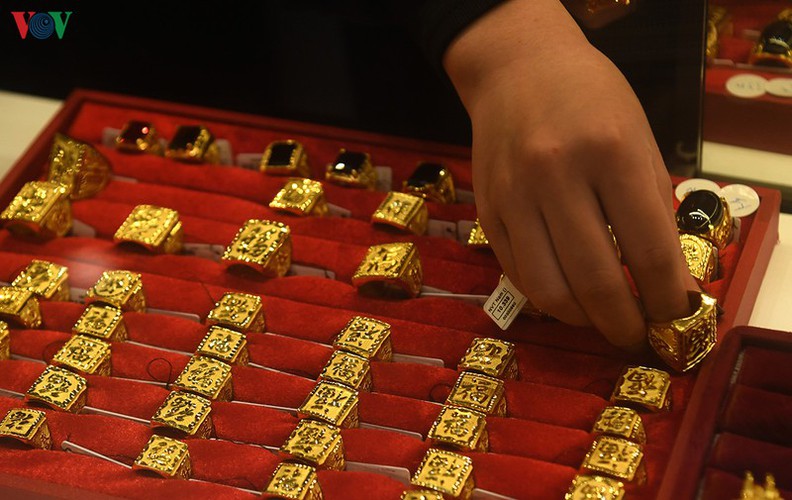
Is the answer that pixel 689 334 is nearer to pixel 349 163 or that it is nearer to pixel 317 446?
pixel 317 446

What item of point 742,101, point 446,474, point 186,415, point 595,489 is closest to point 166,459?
point 186,415

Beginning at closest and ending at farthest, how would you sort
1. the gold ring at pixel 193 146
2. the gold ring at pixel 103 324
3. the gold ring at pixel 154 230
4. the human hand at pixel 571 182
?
the human hand at pixel 571 182 → the gold ring at pixel 103 324 → the gold ring at pixel 154 230 → the gold ring at pixel 193 146

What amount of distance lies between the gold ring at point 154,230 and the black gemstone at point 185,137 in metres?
0.13

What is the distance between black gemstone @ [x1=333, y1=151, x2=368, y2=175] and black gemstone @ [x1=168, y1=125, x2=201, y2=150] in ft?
0.69

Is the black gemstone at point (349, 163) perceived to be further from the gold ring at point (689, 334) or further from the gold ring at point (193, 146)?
the gold ring at point (689, 334)

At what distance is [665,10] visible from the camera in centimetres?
125

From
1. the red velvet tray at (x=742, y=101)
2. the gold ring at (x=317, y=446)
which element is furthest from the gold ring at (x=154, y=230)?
the red velvet tray at (x=742, y=101)

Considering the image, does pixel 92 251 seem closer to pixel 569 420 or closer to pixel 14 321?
pixel 14 321

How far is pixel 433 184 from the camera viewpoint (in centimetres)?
132

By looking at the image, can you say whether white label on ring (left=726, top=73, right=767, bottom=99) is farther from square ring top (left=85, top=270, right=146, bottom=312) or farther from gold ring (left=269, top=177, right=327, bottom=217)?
square ring top (left=85, top=270, right=146, bottom=312)

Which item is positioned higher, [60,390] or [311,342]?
[311,342]

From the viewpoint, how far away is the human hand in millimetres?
867

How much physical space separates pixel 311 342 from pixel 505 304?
23 centimetres

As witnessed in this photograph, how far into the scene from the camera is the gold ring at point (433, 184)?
132 cm
